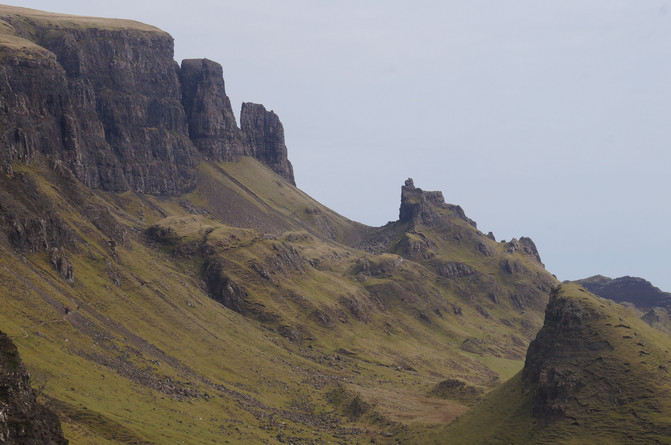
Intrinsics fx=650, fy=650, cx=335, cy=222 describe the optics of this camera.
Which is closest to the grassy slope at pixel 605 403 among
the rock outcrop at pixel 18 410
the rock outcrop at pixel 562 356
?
the rock outcrop at pixel 562 356

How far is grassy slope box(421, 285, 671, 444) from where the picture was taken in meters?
130

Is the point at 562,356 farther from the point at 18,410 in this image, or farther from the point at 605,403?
the point at 18,410

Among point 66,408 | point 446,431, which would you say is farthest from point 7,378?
point 446,431

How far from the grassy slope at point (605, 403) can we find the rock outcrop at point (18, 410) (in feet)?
332

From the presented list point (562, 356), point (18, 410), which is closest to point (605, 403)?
point (562, 356)

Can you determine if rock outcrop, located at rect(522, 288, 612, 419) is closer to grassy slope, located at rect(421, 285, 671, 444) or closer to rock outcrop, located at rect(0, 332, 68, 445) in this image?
grassy slope, located at rect(421, 285, 671, 444)

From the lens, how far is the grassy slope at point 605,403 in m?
130

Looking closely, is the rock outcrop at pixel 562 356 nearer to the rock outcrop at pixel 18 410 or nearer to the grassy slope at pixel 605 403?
the grassy slope at pixel 605 403

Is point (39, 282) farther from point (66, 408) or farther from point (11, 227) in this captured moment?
point (66, 408)

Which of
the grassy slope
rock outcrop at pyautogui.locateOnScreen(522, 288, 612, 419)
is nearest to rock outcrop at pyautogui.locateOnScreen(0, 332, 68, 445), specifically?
the grassy slope

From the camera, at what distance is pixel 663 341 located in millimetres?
157500

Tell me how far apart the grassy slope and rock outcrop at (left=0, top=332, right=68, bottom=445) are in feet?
332

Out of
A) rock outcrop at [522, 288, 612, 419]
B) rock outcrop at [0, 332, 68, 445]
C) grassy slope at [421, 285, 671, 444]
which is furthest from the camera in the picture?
rock outcrop at [522, 288, 612, 419]

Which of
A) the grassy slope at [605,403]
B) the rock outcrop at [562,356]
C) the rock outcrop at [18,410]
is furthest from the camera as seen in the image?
the rock outcrop at [562,356]
